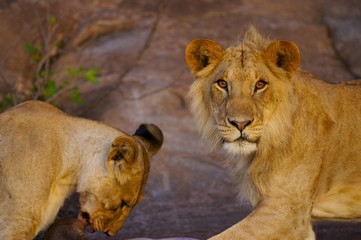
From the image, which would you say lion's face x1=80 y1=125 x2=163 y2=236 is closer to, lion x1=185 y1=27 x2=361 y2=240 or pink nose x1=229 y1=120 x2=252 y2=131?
lion x1=185 y1=27 x2=361 y2=240

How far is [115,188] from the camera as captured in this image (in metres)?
5.59

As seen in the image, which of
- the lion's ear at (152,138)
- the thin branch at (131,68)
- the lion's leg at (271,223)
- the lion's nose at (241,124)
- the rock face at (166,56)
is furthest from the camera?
the thin branch at (131,68)

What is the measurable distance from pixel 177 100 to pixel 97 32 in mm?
1638

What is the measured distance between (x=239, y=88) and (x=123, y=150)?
2.46 ft

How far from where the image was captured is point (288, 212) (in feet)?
18.2

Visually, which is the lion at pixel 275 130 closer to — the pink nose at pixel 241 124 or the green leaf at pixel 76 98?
the pink nose at pixel 241 124

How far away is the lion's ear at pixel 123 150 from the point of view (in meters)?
5.45

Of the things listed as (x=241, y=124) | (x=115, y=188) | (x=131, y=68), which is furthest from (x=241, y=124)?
(x=131, y=68)

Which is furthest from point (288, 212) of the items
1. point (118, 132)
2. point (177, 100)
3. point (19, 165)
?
point (177, 100)

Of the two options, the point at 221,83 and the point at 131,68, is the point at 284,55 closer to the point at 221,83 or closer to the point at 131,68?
the point at 221,83

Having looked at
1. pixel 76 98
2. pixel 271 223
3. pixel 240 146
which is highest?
pixel 240 146

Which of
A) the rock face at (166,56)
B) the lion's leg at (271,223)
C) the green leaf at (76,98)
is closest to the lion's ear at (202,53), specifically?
the lion's leg at (271,223)

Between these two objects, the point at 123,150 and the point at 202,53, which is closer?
the point at 123,150

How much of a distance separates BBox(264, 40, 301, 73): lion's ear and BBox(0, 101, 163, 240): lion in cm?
92
